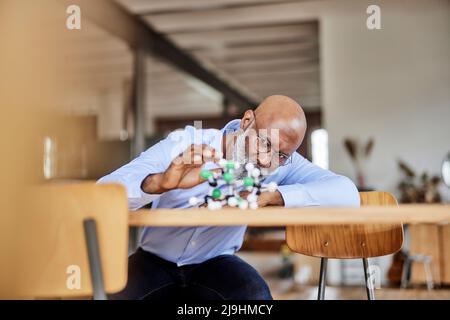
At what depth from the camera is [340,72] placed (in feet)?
16.2

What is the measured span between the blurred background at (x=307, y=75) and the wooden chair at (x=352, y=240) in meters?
0.96

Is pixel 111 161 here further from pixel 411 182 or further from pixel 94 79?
pixel 411 182

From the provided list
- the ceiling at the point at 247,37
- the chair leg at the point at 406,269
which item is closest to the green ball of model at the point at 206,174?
the ceiling at the point at 247,37

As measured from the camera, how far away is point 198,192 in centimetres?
151

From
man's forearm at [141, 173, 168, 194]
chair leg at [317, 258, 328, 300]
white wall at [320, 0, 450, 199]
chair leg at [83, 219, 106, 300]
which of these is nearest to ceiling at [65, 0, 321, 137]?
white wall at [320, 0, 450, 199]

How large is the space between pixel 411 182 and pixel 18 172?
3991mm

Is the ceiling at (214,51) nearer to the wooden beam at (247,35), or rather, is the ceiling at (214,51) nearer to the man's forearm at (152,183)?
the wooden beam at (247,35)

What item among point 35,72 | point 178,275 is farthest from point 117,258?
point 35,72

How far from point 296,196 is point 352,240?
333mm

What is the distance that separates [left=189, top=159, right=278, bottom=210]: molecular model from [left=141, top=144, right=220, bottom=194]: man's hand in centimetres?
3

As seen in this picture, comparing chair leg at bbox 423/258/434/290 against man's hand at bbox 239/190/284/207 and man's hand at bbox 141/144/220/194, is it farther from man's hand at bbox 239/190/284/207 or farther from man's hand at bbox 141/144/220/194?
man's hand at bbox 141/144/220/194

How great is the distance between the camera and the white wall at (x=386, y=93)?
14.9 feet

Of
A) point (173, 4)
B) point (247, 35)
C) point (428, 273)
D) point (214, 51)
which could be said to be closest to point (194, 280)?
point (428, 273)

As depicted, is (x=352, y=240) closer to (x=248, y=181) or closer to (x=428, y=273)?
(x=248, y=181)
